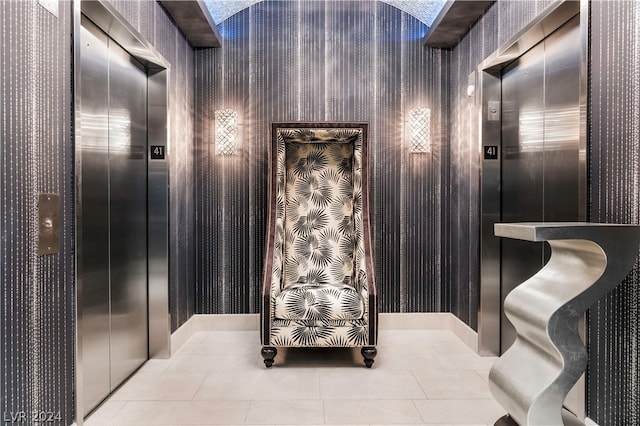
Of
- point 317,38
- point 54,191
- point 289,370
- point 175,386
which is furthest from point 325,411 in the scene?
point 317,38

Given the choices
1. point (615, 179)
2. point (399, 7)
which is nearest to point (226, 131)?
point (399, 7)

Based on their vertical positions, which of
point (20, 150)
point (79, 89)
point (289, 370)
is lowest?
point (289, 370)

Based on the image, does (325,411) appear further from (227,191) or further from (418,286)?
(227,191)

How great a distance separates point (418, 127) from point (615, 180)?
211 centimetres

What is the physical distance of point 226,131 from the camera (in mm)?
3705

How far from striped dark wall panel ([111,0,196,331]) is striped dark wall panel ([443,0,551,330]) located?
2485 mm

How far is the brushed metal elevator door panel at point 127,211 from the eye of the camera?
2.49 m

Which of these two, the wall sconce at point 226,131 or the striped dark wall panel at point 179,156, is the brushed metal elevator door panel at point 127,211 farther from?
the wall sconce at point 226,131

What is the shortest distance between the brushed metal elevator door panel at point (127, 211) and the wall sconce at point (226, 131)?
2.70ft

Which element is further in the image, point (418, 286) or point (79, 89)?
point (418, 286)

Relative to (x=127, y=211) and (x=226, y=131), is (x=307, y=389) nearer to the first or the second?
(x=127, y=211)

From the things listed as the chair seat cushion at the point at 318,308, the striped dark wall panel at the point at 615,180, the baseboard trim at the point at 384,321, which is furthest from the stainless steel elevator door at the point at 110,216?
the striped dark wall panel at the point at 615,180

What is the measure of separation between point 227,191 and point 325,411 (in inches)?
90.0

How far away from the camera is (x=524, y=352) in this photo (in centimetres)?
173
